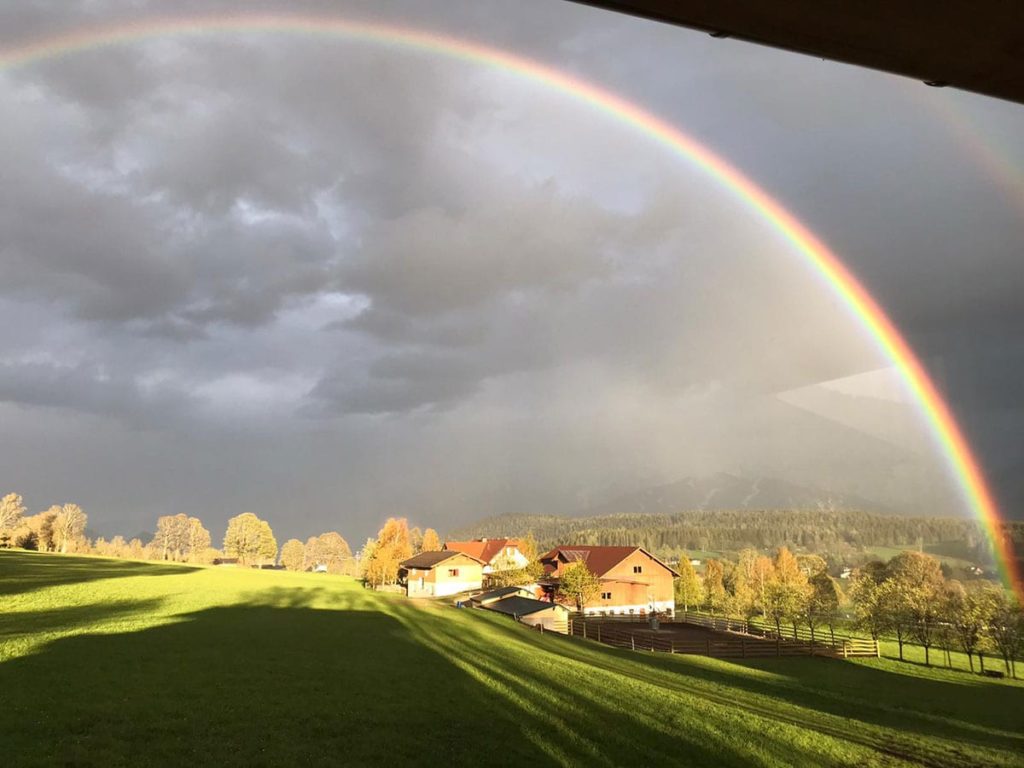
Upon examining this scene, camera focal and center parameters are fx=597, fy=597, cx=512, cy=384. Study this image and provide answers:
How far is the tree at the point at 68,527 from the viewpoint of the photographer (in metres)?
123

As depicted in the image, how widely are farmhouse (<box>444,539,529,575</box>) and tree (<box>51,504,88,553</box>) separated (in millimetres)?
80678

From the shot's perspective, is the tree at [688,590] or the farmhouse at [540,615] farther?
the tree at [688,590]

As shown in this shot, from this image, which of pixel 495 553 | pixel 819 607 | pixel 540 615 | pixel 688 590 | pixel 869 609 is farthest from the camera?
pixel 495 553

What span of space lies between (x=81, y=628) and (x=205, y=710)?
13.4 metres

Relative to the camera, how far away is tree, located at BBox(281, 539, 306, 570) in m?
187

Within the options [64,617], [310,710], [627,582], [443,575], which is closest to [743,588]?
[627,582]

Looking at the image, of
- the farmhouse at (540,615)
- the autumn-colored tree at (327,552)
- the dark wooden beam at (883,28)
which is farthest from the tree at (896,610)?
the autumn-colored tree at (327,552)

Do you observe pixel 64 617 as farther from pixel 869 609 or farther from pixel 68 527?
pixel 68 527

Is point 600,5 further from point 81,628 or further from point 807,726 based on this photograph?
point 81,628

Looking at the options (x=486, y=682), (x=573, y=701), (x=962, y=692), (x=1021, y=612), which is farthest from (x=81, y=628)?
(x=1021, y=612)

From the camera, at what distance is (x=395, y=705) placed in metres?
15.1

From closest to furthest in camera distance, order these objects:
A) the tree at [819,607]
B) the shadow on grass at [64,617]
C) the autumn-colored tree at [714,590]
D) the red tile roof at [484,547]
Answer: the shadow on grass at [64,617] → the tree at [819,607] → the autumn-colored tree at [714,590] → the red tile roof at [484,547]

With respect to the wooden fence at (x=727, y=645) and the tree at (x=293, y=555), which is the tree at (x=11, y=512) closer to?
the tree at (x=293, y=555)

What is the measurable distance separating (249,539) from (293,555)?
3882 cm
